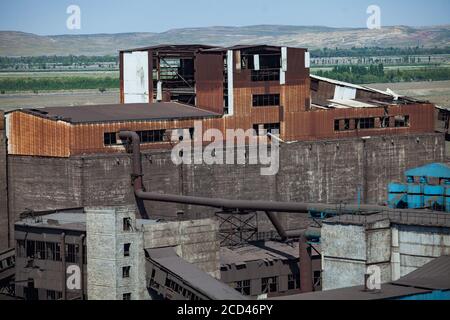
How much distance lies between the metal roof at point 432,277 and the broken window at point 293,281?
14.4 metres

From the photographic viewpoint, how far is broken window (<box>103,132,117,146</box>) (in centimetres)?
7938

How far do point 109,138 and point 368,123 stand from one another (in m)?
21.8

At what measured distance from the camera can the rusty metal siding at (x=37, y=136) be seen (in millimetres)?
78312

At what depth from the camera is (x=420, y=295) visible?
178 ft

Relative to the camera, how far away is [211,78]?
8662cm

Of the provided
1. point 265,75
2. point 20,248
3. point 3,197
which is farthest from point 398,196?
point 3,197

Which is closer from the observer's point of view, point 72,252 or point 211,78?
point 72,252

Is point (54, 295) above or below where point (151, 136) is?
below

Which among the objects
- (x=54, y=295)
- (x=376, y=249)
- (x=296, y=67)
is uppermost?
(x=296, y=67)

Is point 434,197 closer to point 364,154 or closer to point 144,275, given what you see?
point 144,275

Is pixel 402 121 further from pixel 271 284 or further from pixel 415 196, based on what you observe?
pixel 415 196

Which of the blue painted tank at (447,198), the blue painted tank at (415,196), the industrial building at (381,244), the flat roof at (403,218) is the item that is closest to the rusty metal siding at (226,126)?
the flat roof at (403,218)

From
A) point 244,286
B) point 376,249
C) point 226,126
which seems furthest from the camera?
point 226,126

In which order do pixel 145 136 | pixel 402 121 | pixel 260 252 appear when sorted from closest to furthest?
pixel 260 252 < pixel 145 136 < pixel 402 121
